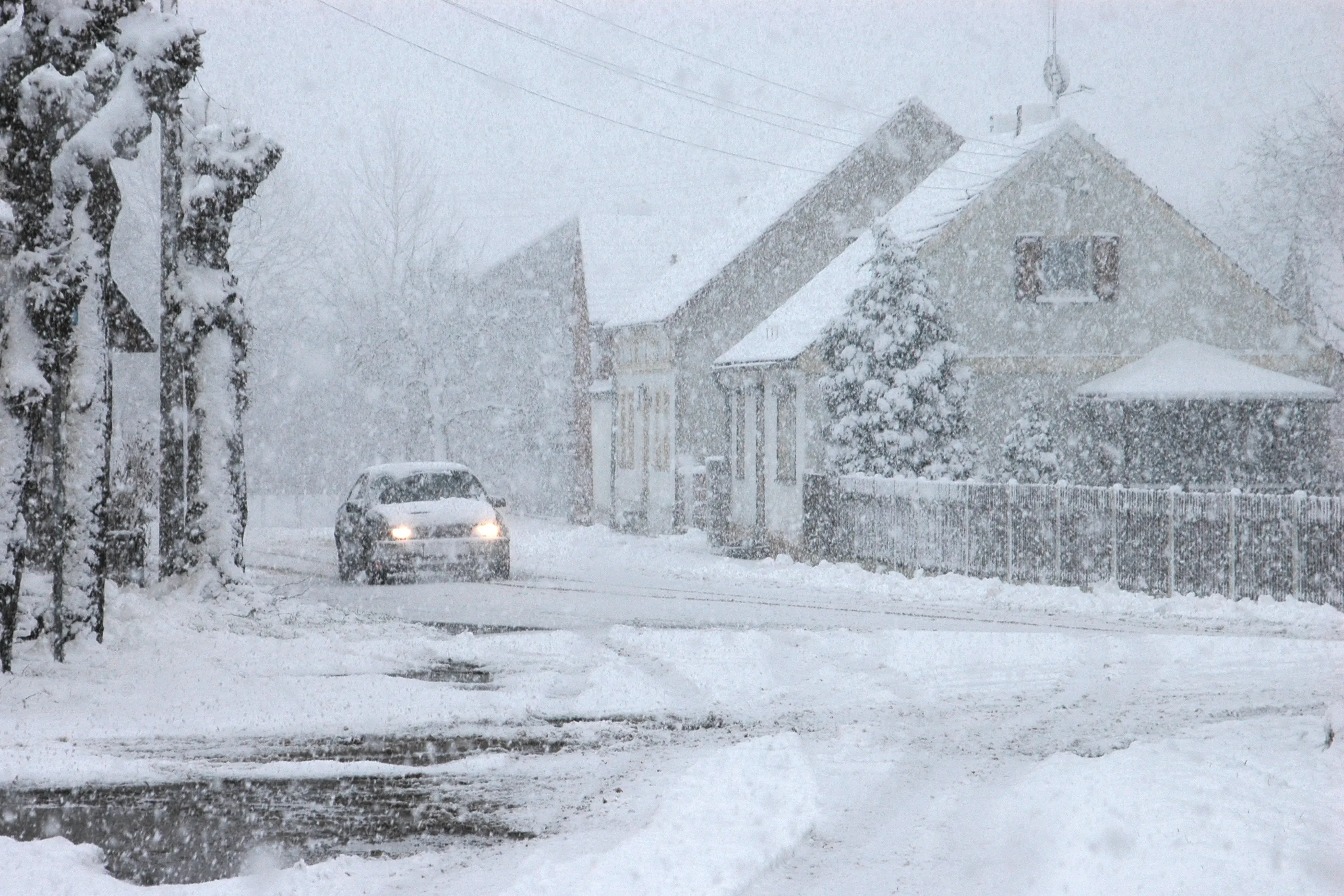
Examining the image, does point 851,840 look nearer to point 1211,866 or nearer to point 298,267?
point 1211,866

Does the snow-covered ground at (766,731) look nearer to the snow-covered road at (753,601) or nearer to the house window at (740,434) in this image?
the snow-covered road at (753,601)

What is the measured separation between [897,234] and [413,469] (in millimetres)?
13668

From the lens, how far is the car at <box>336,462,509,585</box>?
20.7m

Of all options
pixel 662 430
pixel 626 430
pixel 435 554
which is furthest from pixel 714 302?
pixel 435 554

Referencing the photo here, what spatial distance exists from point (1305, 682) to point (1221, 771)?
4151mm

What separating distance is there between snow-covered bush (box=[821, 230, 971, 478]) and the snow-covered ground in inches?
272

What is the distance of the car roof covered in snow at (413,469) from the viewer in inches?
868

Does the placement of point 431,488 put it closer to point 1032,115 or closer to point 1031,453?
point 1031,453

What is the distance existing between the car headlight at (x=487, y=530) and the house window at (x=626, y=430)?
59.9ft

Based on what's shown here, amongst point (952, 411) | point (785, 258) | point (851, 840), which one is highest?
point (785, 258)

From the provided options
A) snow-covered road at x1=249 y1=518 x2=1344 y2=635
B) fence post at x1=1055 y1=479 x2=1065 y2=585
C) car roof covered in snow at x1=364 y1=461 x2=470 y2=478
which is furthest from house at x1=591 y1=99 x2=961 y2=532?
fence post at x1=1055 y1=479 x2=1065 y2=585

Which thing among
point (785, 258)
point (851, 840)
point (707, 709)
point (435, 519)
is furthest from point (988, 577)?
point (785, 258)

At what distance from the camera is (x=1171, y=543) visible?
19078 millimetres

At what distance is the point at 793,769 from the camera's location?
8.37 metres
